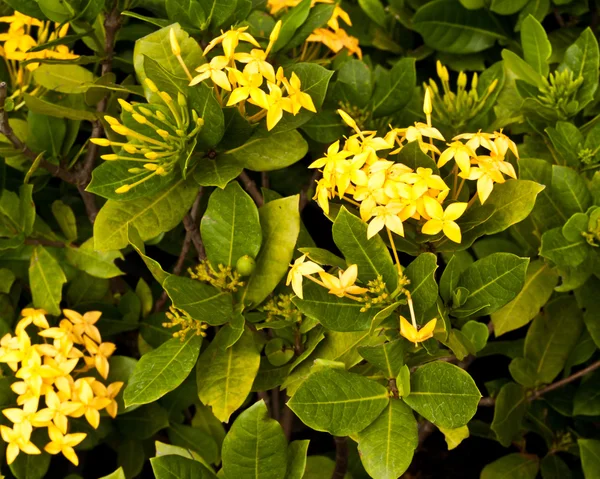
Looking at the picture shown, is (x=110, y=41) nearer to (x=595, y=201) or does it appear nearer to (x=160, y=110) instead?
(x=160, y=110)

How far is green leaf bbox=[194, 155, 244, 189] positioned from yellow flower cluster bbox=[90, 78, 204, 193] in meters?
0.06

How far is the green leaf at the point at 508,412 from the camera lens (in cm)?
185

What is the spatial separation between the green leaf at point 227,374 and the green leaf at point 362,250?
31 cm

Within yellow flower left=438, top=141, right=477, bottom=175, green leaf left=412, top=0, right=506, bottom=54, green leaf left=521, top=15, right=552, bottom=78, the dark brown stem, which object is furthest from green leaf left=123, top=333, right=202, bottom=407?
green leaf left=412, top=0, right=506, bottom=54

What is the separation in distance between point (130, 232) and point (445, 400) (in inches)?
26.2

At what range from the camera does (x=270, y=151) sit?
1.61 meters

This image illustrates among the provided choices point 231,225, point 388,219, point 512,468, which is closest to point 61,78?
point 231,225

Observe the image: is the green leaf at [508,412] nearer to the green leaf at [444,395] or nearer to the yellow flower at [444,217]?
the green leaf at [444,395]

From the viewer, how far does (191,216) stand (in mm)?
1810

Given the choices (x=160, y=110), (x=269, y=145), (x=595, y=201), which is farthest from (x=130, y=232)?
(x=595, y=201)

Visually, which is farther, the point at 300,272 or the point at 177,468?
the point at 177,468

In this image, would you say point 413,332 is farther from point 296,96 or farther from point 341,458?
point 341,458

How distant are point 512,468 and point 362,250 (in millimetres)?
1064

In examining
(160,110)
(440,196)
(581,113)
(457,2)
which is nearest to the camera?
(440,196)
